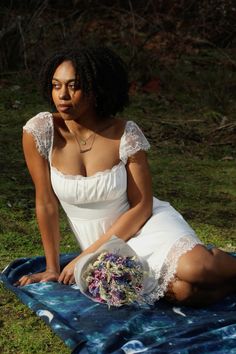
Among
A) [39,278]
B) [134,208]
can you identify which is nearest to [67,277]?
[39,278]

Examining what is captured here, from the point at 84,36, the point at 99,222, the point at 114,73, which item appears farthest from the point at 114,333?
the point at 84,36

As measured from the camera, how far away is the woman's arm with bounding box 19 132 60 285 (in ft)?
12.5

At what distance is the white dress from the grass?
1.78 feet

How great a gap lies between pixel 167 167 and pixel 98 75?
3.10m

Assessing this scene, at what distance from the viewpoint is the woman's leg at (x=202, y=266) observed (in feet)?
11.5

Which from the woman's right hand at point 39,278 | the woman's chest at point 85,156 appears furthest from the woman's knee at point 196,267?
the woman's right hand at point 39,278

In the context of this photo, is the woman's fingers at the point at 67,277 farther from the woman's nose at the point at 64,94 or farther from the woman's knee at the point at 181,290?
the woman's nose at the point at 64,94

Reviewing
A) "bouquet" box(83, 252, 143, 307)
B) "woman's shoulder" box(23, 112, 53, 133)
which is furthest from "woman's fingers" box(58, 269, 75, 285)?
"woman's shoulder" box(23, 112, 53, 133)

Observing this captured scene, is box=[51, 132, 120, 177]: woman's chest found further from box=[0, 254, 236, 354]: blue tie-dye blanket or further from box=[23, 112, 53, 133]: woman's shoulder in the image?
box=[0, 254, 236, 354]: blue tie-dye blanket

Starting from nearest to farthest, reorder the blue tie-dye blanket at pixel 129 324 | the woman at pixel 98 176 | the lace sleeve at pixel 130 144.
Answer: the blue tie-dye blanket at pixel 129 324
the woman at pixel 98 176
the lace sleeve at pixel 130 144

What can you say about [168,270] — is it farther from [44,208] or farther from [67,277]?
[44,208]

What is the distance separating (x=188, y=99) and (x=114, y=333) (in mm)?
5975

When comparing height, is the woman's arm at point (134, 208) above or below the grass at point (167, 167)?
above

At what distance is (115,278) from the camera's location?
11.1ft
